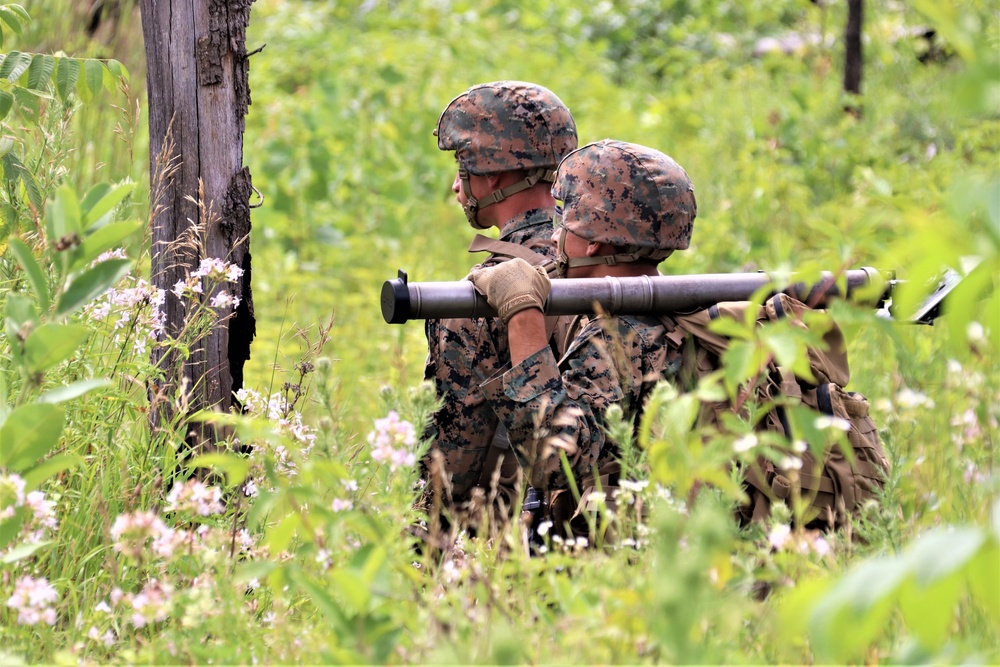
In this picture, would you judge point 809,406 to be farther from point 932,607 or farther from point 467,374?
point 932,607

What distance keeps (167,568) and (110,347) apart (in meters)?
0.77

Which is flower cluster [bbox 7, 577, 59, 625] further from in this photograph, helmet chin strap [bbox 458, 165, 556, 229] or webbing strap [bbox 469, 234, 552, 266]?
helmet chin strap [bbox 458, 165, 556, 229]

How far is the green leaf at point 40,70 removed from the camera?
111 inches

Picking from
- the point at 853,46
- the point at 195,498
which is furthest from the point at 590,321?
the point at 853,46

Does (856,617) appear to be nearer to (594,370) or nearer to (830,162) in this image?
(594,370)

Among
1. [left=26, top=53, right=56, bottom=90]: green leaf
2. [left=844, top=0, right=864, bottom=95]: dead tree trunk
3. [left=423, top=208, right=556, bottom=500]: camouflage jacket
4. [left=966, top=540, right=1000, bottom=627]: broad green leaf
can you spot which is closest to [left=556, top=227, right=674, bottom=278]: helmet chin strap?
[left=423, top=208, right=556, bottom=500]: camouflage jacket

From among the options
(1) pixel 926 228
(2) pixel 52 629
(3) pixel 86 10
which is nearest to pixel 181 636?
(2) pixel 52 629

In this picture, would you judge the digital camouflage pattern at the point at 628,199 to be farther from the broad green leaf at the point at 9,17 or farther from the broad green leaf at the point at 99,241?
the broad green leaf at the point at 9,17

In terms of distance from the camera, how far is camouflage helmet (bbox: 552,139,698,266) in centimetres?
286

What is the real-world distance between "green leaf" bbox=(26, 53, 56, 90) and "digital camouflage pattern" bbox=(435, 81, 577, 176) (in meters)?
1.16

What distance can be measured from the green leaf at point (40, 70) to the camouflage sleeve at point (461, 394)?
121cm

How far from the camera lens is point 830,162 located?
27.5ft

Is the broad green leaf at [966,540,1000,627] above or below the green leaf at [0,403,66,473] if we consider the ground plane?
above

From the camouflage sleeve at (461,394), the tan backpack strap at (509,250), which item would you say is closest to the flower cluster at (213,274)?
the camouflage sleeve at (461,394)
